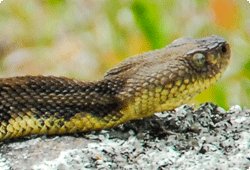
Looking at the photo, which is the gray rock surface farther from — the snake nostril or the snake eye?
the snake nostril

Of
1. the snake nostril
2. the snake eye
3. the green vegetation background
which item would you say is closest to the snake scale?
the snake eye

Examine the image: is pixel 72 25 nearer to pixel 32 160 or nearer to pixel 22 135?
pixel 22 135

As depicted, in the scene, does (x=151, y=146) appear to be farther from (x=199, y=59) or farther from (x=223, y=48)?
(x=223, y=48)

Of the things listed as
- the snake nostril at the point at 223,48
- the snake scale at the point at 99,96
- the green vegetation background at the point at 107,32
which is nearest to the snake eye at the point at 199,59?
the snake scale at the point at 99,96

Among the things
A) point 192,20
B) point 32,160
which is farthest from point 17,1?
point 32,160

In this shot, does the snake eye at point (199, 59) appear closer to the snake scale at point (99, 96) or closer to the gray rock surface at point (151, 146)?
the snake scale at point (99, 96)

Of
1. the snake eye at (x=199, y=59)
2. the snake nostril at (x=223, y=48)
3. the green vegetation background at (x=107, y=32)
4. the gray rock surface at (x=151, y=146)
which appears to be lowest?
the gray rock surface at (x=151, y=146)

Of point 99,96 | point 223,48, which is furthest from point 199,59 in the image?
point 99,96
